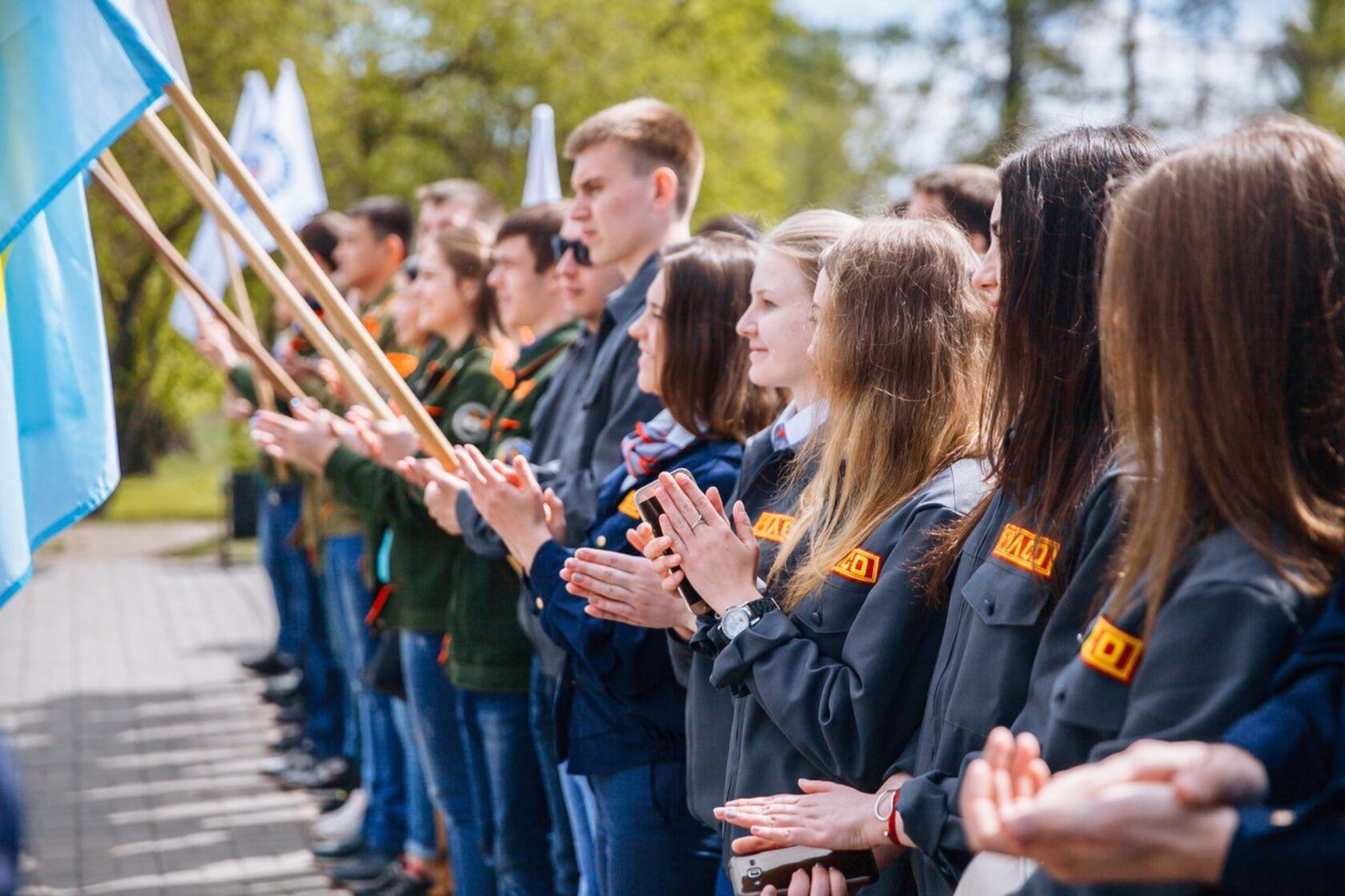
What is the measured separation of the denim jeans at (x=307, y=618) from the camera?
23.2ft

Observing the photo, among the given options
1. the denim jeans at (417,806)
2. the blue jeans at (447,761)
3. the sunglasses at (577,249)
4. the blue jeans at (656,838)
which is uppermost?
the sunglasses at (577,249)

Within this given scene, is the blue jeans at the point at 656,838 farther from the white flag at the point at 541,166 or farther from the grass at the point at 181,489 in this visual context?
the grass at the point at 181,489

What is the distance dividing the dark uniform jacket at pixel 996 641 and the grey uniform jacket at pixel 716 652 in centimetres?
55

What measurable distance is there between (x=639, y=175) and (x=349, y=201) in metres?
15.3

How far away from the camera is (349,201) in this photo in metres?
18.6

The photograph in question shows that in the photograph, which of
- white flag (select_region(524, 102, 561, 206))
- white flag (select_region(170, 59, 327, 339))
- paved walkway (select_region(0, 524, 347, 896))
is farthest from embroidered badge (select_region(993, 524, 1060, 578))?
white flag (select_region(170, 59, 327, 339))

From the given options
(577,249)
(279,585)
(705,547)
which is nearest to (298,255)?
(577,249)

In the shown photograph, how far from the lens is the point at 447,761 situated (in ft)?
14.6

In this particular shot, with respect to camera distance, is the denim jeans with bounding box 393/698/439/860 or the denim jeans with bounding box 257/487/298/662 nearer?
the denim jeans with bounding box 393/698/439/860

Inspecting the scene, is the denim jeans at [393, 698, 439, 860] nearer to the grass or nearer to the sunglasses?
the sunglasses

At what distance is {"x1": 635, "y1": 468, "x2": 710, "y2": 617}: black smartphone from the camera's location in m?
2.59

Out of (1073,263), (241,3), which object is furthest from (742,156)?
(1073,263)

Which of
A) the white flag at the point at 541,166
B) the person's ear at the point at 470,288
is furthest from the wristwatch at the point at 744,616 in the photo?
the white flag at the point at 541,166

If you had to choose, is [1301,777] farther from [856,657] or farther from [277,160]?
[277,160]
